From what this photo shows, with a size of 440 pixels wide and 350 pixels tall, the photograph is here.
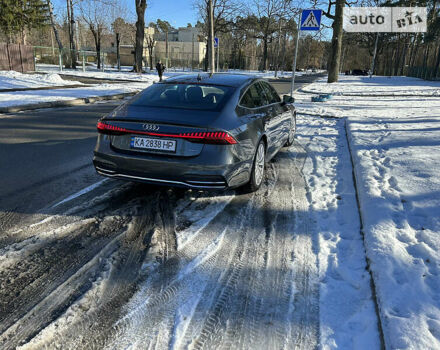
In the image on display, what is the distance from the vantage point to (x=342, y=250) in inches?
125

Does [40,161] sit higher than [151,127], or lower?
lower

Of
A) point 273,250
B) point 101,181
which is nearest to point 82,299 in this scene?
point 273,250

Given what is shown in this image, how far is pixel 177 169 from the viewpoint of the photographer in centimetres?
355

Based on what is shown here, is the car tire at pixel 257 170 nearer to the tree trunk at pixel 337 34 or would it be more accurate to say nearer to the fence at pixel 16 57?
the tree trunk at pixel 337 34

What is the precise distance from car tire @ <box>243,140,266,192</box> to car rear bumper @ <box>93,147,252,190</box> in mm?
503

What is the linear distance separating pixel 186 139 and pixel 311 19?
10146 millimetres

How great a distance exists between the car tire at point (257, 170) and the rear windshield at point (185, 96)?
802mm

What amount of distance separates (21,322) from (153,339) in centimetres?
84

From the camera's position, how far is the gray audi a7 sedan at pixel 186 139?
3.53 meters

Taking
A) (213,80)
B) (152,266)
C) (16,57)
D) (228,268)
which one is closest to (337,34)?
(16,57)

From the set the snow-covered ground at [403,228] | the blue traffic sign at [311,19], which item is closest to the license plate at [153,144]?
the snow-covered ground at [403,228]

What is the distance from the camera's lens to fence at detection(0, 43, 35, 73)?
79.4ft

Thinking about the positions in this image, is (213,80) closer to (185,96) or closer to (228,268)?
(185,96)

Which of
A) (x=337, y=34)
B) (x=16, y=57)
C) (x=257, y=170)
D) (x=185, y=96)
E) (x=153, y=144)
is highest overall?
(x=337, y=34)
